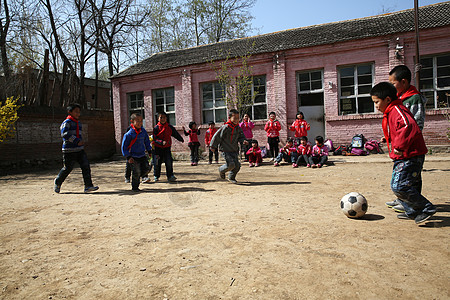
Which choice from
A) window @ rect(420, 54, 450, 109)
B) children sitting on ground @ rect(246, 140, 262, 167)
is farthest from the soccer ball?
window @ rect(420, 54, 450, 109)

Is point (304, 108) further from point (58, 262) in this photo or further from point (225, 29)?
point (225, 29)

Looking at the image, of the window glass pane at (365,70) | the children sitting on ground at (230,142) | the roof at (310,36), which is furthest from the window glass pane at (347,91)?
the children sitting on ground at (230,142)

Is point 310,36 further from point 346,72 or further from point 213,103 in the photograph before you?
point 213,103

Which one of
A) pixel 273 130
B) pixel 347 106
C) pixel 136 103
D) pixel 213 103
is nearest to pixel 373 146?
pixel 347 106

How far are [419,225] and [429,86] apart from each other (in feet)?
35.1

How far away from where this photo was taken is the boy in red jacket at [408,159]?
11.9 ft

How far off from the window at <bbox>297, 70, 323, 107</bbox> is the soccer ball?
34.0ft

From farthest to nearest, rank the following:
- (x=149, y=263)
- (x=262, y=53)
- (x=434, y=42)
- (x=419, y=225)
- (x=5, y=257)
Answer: (x=262, y=53) < (x=434, y=42) < (x=419, y=225) < (x=5, y=257) < (x=149, y=263)

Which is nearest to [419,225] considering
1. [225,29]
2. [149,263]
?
[149,263]

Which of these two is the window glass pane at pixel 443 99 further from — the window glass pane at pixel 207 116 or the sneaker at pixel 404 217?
the sneaker at pixel 404 217

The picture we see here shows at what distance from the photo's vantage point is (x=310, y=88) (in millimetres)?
13805

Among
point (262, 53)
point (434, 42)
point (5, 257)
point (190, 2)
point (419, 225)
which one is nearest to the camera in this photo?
point (5, 257)

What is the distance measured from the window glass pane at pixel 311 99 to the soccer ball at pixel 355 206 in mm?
10331

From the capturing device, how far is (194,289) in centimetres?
234
